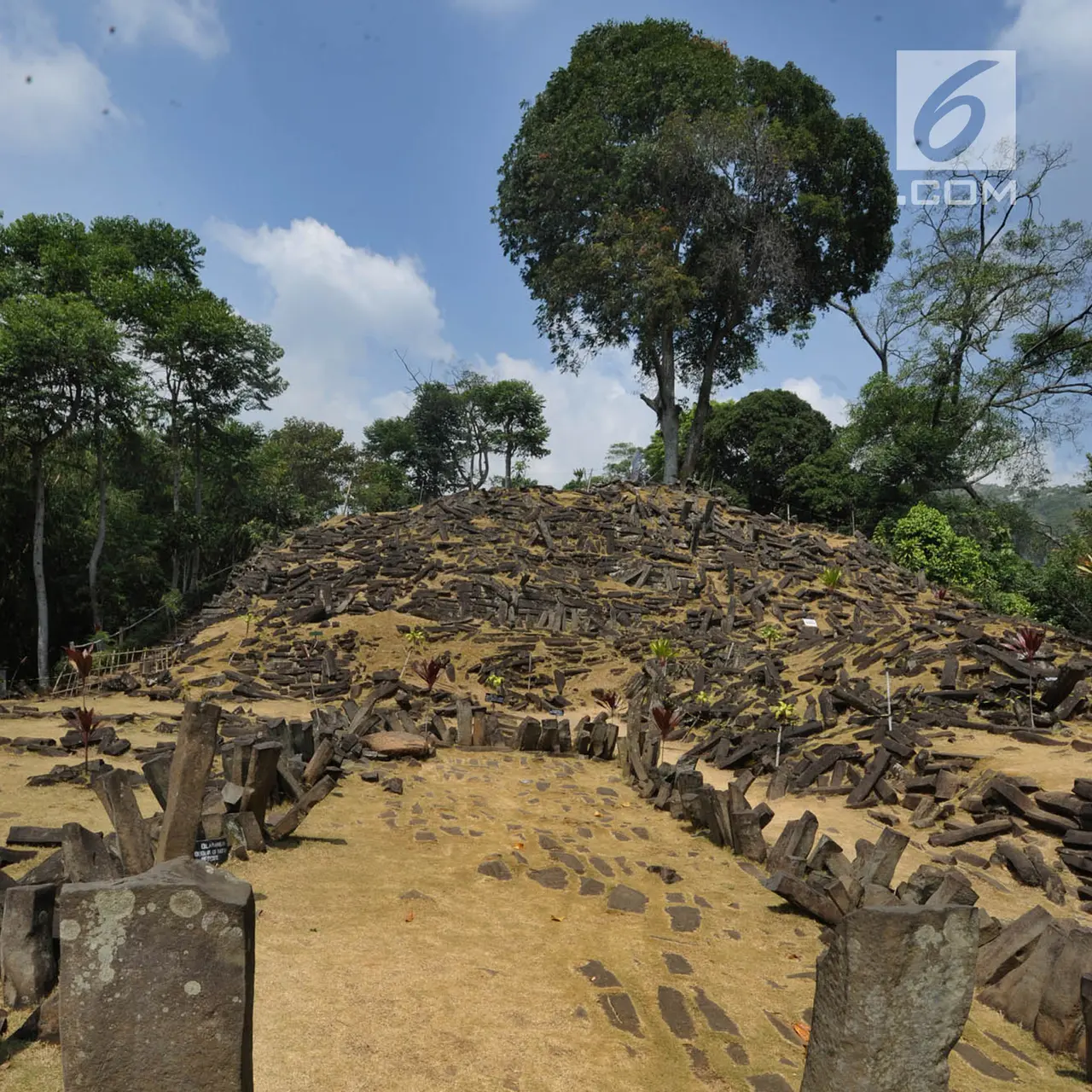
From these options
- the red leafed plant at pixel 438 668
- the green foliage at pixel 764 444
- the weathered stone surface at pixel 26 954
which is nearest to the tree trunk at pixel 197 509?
the red leafed plant at pixel 438 668

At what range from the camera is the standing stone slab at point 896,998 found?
9.68 ft

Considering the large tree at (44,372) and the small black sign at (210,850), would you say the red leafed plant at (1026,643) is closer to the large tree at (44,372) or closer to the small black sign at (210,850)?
the small black sign at (210,850)

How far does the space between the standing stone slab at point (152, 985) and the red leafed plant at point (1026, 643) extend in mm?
12190

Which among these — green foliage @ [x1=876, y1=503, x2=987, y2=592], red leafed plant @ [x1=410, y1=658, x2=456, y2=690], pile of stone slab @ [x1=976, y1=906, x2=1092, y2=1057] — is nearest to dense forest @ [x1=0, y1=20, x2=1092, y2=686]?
green foliage @ [x1=876, y1=503, x2=987, y2=592]

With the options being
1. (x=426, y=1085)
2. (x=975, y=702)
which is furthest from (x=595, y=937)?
(x=975, y=702)

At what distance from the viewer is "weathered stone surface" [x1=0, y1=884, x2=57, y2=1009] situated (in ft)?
13.0

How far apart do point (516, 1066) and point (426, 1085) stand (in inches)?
19.0

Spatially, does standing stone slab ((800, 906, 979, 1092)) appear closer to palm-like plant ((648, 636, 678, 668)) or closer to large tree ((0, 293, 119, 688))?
palm-like plant ((648, 636, 678, 668))

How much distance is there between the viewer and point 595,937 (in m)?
5.32

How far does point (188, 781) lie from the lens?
4910 millimetres

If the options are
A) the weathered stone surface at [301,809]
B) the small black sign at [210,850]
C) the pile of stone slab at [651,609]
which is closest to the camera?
the small black sign at [210,850]

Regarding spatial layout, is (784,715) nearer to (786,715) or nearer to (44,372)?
(786,715)

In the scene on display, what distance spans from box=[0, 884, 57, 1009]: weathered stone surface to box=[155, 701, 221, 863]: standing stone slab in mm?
883

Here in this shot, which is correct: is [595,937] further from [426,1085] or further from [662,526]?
[662,526]
